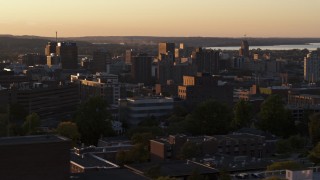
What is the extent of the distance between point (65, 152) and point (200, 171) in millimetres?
6707

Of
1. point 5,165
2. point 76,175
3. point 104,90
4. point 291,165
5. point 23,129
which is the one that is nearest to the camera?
point 5,165

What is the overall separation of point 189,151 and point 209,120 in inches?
267

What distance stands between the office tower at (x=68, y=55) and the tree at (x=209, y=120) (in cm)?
4556

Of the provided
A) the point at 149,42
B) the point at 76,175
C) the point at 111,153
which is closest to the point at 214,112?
the point at 111,153

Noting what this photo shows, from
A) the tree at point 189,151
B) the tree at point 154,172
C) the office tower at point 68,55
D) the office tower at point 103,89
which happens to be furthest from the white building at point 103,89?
the office tower at point 68,55

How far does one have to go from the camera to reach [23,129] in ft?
78.6

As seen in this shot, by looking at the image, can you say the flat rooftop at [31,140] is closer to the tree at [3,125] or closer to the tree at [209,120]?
the tree at [3,125]

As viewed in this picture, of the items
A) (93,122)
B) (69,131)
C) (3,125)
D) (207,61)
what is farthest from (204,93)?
(207,61)

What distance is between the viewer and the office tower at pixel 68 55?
69775 millimetres

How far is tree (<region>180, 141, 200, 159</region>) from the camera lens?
1861 cm

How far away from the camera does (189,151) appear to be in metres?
18.6

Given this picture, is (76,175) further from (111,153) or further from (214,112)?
(214,112)

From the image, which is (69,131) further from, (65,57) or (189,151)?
(65,57)

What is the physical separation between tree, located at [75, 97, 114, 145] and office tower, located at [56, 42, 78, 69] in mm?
44222
